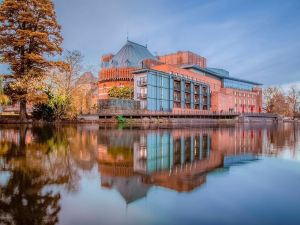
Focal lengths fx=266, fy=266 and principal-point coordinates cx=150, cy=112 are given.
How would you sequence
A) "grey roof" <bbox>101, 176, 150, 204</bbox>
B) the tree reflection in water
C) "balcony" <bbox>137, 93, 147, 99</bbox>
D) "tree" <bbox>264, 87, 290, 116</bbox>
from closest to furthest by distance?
the tree reflection in water
"grey roof" <bbox>101, 176, 150, 204</bbox>
"balcony" <bbox>137, 93, 147, 99</bbox>
"tree" <bbox>264, 87, 290, 116</bbox>

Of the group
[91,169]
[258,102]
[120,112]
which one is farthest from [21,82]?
[258,102]

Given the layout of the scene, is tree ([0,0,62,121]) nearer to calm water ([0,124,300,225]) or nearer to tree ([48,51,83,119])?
tree ([48,51,83,119])

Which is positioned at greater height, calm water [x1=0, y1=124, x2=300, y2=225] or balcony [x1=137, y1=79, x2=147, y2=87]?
balcony [x1=137, y1=79, x2=147, y2=87]

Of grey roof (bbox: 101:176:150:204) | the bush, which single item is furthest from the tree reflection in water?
the bush

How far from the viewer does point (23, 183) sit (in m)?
5.56

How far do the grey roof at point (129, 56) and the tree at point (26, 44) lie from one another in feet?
169

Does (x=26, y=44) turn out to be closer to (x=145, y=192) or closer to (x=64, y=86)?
(x=64, y=86)

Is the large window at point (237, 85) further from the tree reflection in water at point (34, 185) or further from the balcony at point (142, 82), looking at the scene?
the tree reflection in water at point (34, 185)

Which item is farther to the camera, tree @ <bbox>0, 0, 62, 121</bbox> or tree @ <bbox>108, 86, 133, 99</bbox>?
tree @ <bbox>108, 86, 133, 99</bbox>

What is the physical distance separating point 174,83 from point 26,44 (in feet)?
147

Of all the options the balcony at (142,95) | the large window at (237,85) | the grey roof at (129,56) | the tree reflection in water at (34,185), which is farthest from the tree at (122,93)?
the tree reflection in water at (34,185)

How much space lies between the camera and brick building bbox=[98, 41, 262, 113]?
63.8 metres

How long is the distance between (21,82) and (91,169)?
25919 millimetres

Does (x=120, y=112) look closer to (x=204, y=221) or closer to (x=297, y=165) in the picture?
(x=297, y=165)
